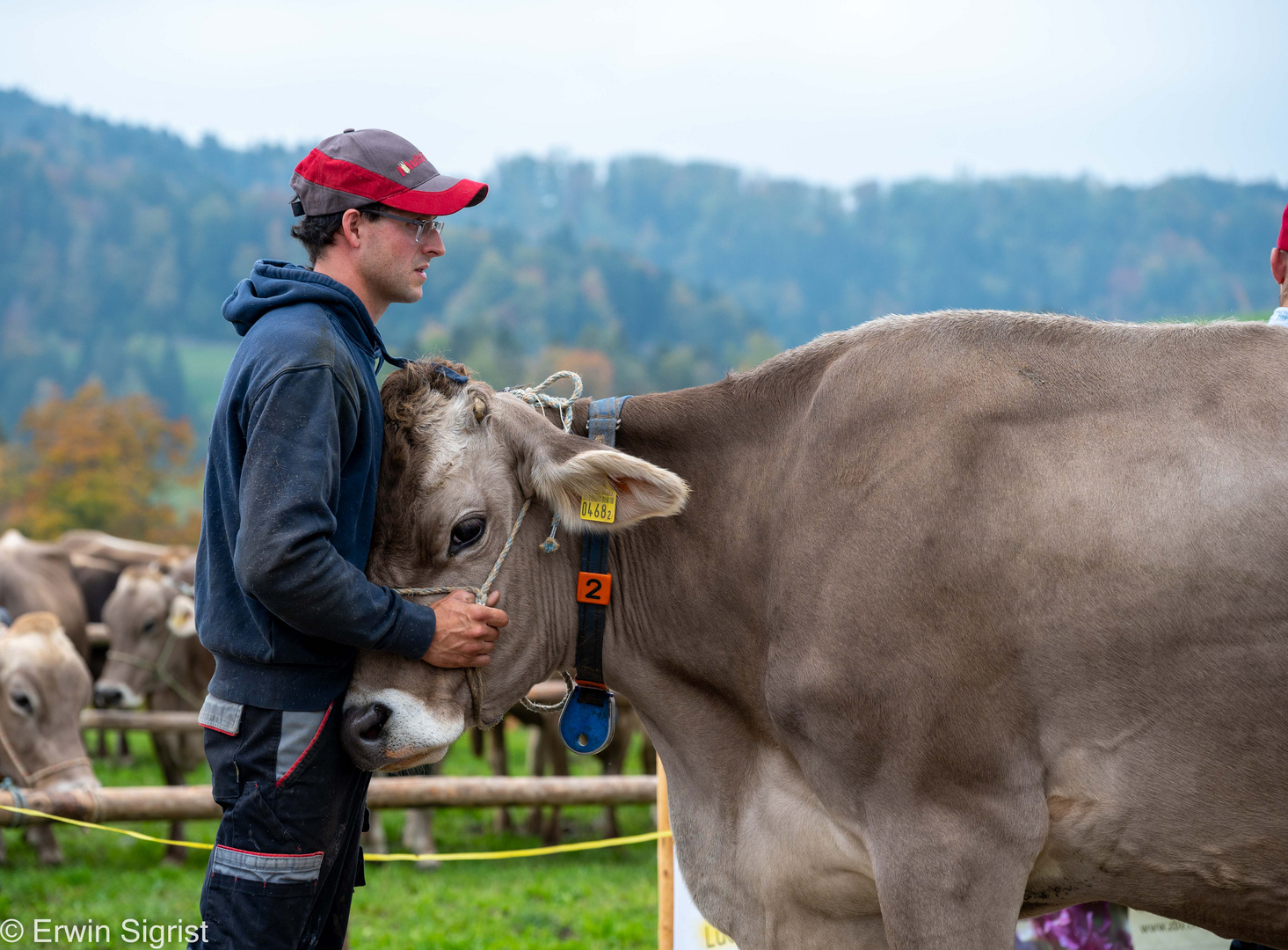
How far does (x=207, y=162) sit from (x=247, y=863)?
175 meters

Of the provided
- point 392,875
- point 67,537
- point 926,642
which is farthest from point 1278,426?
point 67,537

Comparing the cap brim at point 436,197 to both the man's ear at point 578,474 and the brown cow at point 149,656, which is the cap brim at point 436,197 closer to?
the man's ear at point 578,474

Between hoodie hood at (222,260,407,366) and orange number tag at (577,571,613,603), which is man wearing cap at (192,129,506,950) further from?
orange number tag at (577,571,613,603)

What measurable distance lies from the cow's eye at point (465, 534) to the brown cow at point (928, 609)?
0.8 inches

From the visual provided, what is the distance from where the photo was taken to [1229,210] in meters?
132

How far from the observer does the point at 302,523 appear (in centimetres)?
248

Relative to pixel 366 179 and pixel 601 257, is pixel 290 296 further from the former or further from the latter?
pixel 601 257

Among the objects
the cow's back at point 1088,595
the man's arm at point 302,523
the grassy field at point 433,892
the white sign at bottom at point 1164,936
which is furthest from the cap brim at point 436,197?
the grassy field at point 433,892

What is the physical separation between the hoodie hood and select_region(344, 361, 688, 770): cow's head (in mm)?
211

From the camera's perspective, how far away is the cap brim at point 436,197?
2873 millimetres

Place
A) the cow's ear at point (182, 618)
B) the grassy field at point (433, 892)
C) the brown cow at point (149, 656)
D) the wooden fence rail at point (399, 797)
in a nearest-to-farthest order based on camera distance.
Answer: the wooden fence rail at point (399, 797)
the grassy field at point (433, 892)
the cow's ear at point (182, 618)
the brown cow at point (149, 656)

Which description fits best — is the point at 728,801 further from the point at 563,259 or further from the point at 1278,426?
the point at 563,259

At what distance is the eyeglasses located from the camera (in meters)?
2.90

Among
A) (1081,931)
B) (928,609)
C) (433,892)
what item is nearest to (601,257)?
(433,892)
